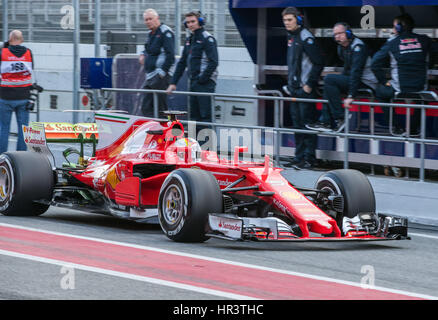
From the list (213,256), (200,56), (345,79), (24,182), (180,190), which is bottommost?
(213,256)

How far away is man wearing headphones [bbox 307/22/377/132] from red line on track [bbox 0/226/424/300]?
14.7 feet

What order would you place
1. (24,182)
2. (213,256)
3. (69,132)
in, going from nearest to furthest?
(213,256), (24,182), (69,132)

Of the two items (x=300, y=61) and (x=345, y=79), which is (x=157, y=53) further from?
(x=345, y=79)

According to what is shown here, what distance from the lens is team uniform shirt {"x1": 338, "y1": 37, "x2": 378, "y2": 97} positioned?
1284cm

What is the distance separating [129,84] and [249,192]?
741cm

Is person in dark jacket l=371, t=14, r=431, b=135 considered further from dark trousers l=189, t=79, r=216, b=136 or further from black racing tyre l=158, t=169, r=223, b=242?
black racing tyre l=158, t=169, r=223, b=242

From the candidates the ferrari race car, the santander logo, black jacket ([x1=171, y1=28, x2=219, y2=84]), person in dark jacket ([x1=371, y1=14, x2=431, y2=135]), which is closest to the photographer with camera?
black jacket ([x1=171, y1=28, x2=219, y2=84])

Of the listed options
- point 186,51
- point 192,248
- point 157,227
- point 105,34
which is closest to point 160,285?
point 192,248

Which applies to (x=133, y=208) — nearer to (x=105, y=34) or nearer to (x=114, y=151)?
(x=114, y=151)

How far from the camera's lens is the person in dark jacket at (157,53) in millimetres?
14867

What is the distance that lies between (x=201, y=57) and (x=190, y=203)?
591 cm

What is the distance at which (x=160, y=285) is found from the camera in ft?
23.2

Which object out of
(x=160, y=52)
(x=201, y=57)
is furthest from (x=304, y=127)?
(x=160, y=52)

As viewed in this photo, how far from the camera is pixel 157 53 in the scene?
49.5 feet
